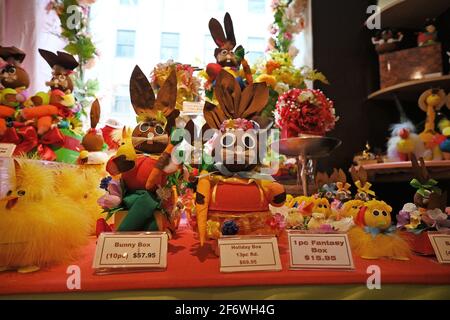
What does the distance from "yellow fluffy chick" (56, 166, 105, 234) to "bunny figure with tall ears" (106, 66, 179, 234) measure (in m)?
0.23

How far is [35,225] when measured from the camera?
2.65 feet

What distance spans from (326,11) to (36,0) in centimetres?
202

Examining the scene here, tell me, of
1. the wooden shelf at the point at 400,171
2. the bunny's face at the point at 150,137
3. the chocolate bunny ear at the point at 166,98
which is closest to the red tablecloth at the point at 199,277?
the bunny's face at the point at 150,137

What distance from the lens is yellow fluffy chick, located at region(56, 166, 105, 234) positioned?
1.19 meters

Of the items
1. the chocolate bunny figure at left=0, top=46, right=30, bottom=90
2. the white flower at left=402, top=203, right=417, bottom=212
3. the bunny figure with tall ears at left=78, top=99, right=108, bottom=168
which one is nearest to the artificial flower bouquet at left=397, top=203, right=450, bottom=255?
the white flower at left=402, top=203, right=417, bottom=212

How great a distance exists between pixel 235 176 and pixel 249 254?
289mm

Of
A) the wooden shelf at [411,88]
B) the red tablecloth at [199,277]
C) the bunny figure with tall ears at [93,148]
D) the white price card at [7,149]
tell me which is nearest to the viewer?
the red tablecloth at [199,277]

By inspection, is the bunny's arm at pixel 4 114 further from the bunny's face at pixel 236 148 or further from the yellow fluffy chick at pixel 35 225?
the bunny's face at pixel 236 148

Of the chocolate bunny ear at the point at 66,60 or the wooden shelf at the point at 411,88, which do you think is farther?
the wooden shelf at the point at 411,88

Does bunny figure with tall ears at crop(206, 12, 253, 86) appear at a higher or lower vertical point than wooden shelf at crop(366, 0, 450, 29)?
lower

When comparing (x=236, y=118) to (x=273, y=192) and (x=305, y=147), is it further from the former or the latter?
(x=305, y=147)

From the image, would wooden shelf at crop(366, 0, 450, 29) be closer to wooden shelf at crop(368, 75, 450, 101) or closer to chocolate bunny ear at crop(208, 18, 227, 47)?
wooden shelf at crop(368, 75, 450, 101)

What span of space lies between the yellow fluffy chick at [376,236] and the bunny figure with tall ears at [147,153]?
620 mm

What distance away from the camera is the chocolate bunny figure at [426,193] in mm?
990
